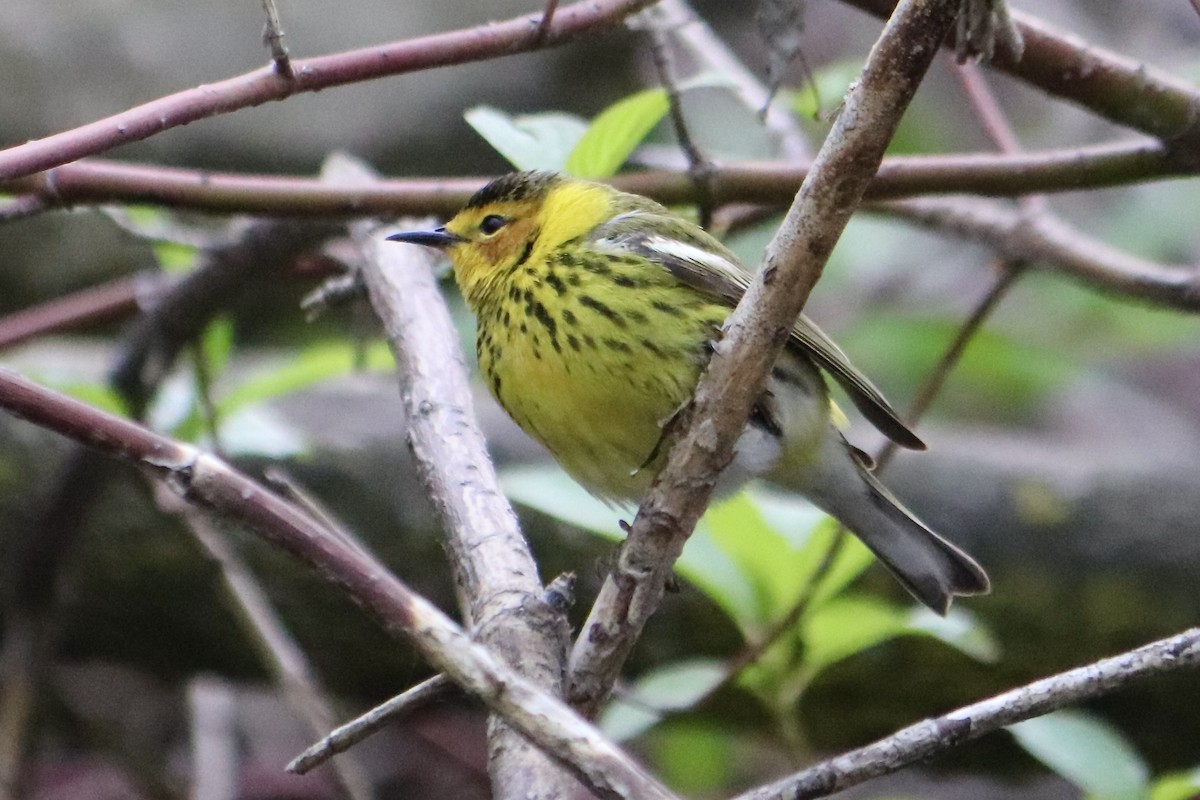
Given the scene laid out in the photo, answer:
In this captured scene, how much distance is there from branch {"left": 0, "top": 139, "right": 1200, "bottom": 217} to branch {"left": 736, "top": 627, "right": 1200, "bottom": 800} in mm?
1232

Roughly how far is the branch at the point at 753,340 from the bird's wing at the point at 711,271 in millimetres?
762

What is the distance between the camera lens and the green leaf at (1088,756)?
7.78 feet

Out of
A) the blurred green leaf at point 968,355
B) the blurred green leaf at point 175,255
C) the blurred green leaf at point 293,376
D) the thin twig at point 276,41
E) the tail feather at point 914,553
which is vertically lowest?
the blurred green leaf at point 968,355

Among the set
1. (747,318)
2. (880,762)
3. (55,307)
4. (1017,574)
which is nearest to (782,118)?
(1017,574)

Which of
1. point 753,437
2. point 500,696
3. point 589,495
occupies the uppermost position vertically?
point 500,696

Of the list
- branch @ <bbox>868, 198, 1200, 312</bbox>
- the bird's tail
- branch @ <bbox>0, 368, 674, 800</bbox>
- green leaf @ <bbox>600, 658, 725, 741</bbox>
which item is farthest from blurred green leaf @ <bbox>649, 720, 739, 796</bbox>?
branch @ <bbox>0, 368, 674, 800</bbox>

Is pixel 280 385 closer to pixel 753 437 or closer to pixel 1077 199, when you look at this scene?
pixel 753 437

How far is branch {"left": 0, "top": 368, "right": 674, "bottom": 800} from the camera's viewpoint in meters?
1.17

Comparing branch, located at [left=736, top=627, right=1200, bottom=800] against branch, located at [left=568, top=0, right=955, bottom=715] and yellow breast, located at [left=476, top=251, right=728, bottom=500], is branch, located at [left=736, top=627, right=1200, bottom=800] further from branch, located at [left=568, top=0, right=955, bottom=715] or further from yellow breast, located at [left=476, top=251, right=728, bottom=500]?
yellow breast, located at [left=476, top=251, right=728, bottom=500]

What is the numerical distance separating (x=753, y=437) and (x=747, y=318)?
88 cm

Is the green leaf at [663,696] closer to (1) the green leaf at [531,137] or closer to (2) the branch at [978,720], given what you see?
(1) the green leaf at [531,137]

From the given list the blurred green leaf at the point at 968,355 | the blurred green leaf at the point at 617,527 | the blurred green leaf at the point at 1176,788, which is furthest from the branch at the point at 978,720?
the blurred green leaf at the point at 968,355

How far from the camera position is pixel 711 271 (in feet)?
8.00

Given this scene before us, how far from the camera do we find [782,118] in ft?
12.1
